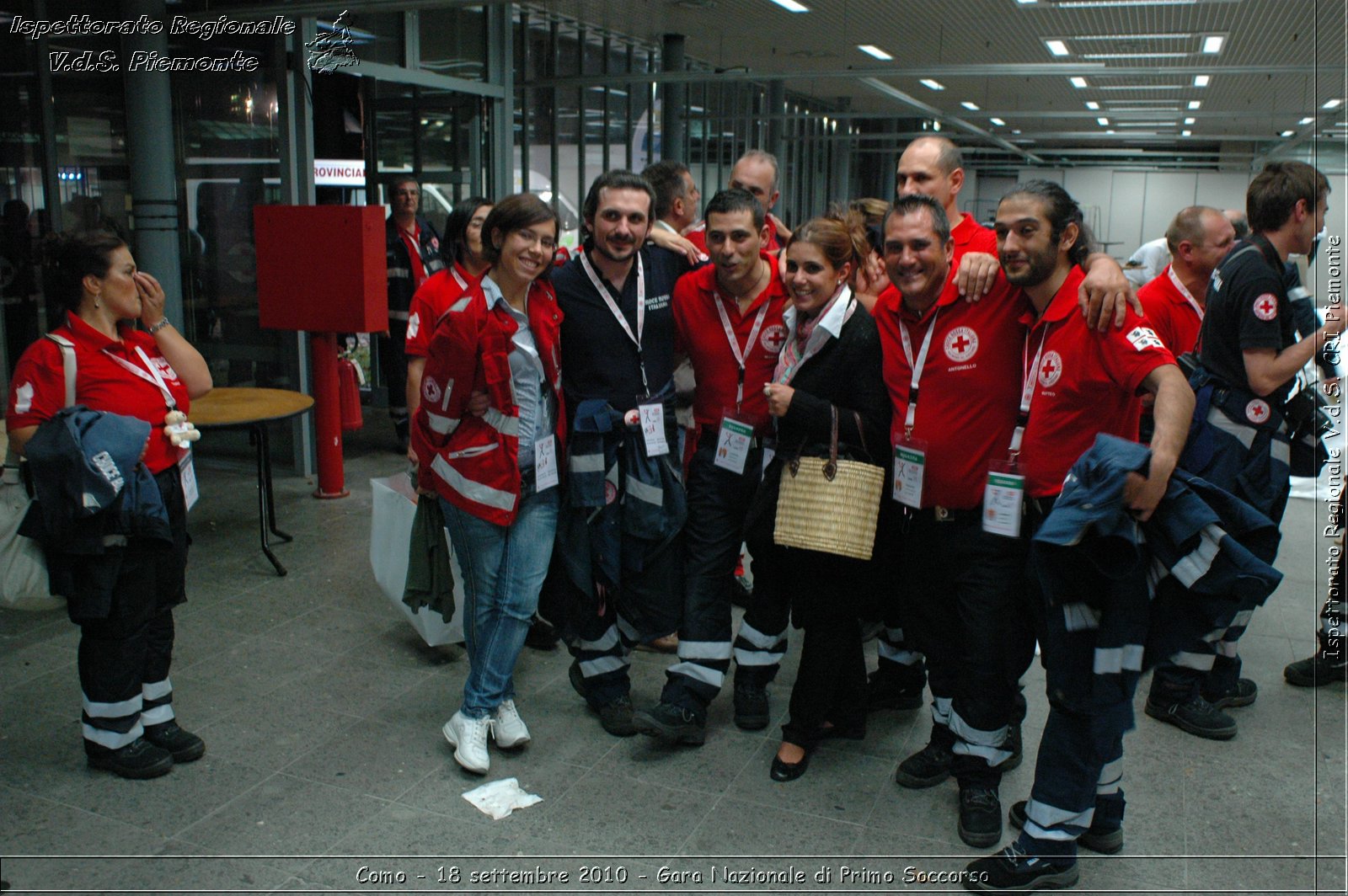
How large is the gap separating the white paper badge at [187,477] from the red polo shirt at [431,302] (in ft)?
4.10

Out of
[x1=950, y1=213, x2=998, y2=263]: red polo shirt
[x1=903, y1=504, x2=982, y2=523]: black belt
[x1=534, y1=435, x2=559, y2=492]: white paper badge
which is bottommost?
[x1=903, y1=504, x2=982, y2=523]: black belt

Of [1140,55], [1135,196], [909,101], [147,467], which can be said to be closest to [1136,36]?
[1140,55]

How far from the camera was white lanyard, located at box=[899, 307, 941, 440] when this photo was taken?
294cm

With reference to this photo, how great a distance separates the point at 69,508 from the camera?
2.88m

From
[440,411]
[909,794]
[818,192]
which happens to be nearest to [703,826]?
[909,794]

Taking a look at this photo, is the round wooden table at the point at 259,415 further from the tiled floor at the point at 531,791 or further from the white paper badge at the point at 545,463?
the white paper badge at the point at 545,463

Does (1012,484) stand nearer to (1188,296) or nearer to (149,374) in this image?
(1188,296)

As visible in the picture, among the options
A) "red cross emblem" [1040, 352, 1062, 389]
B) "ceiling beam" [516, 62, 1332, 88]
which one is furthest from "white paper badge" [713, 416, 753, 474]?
"ceiling beam" [516, 62, 1332, 88]

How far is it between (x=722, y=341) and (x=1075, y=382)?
43.3 inches

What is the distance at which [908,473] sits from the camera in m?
2.94

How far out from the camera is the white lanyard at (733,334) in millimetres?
3260

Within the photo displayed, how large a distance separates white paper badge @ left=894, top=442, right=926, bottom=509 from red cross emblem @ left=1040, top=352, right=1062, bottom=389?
1.25 ft

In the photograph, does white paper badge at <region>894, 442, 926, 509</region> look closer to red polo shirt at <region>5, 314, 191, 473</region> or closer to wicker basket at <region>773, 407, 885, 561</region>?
wicker basket at <region>773, 407, 885, 561</region>

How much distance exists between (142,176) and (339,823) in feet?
13.8
